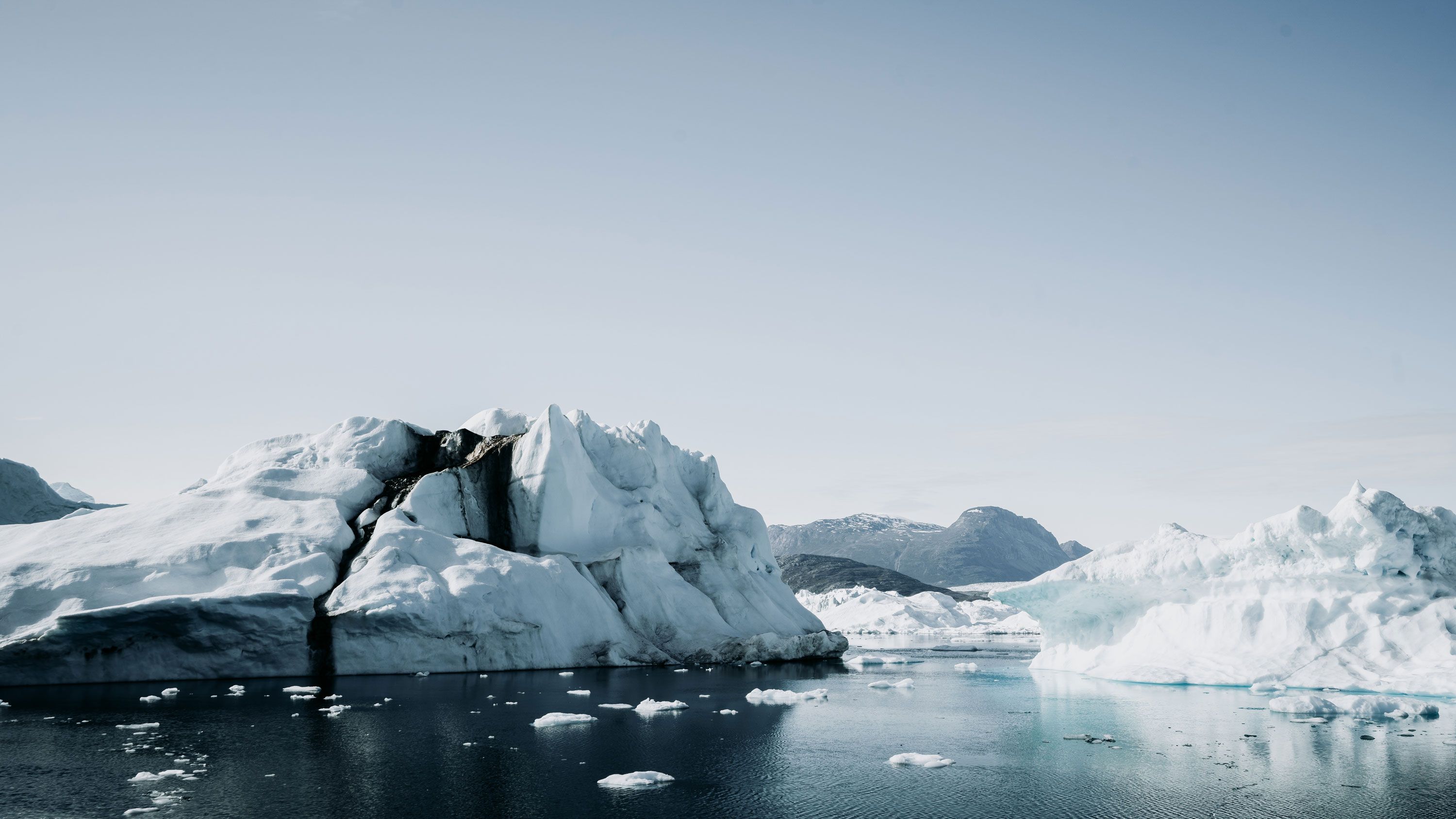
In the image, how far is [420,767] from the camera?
17.0 m

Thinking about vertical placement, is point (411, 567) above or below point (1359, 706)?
above

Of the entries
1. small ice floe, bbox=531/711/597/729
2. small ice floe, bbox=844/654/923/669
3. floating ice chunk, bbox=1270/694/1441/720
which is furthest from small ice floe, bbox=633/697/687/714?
small ice floe, bbox=844/654/923/669

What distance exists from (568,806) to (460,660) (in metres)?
21.3

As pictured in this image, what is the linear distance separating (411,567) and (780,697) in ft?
46.2

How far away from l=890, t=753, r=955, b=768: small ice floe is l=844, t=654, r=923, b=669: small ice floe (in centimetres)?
2497

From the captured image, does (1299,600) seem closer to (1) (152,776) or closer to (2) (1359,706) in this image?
(2) (1359,706)

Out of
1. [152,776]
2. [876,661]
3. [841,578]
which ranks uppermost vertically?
[152,776]

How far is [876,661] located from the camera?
1772 inches

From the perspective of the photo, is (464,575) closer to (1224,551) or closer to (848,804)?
(848,804)

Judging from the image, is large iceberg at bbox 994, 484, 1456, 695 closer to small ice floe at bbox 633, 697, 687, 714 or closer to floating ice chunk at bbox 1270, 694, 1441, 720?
floating ice chunk at bbox 1270, 694, 1441, 720

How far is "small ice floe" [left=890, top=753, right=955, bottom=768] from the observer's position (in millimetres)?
17781

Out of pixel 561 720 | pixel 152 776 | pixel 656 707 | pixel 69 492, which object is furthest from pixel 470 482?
pixel 69 492

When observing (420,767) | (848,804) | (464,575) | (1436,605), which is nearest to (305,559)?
(464,575)

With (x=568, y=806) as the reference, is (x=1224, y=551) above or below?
above
